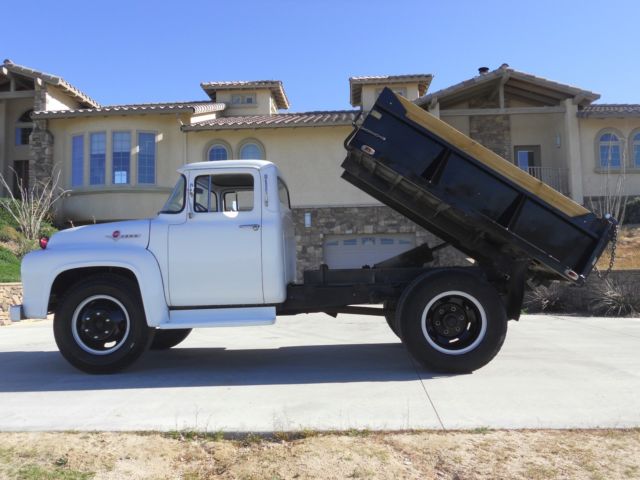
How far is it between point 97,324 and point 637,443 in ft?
16.7

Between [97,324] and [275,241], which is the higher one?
[275,241]

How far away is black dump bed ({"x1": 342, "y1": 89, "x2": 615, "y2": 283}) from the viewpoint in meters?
5.28

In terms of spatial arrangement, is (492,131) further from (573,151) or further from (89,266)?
(89,266)

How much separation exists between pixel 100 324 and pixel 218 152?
13187 mm

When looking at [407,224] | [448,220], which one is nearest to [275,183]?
[448,220]

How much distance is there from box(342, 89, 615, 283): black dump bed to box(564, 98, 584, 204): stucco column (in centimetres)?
1497

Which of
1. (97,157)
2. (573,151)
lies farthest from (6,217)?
(573,151)

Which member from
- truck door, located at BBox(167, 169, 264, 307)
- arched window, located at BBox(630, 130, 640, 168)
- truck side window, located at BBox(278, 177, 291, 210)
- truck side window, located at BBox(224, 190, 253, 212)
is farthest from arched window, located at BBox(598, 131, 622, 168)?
truck door, located at BBox(167, 169, 264, 307)

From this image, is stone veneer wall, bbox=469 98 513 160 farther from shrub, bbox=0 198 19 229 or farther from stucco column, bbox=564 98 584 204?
shrub, bbox=0 198 19 229

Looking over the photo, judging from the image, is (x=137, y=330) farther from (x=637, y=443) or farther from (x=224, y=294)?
(x=637, y=443)

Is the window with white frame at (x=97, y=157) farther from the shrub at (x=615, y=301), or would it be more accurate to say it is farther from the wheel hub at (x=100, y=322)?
the shrub at (x=615, y=301)

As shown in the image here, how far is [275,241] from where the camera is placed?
566 cm

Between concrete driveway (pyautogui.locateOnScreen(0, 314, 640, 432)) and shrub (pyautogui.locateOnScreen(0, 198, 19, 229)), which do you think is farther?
shrub (pyautogui.locateOnScreen(0, 198, 19, 229))

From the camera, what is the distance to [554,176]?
19.6 metres
